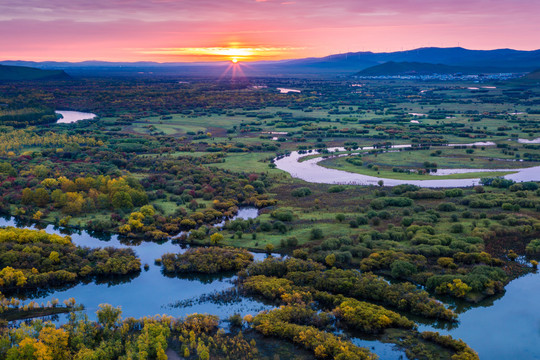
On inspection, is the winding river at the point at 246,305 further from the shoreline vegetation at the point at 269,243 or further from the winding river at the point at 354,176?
the winding river at the point at 354,176

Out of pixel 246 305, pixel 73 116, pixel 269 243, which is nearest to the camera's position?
pixel 246 305

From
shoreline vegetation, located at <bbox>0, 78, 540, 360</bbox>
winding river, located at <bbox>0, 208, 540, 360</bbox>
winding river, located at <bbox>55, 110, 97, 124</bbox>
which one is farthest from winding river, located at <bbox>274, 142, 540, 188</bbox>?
winding river, located at <bbox>55, 110, 97, 124</bbox>

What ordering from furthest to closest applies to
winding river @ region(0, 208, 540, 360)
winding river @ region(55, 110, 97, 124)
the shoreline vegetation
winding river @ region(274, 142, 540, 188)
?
winding river @ region(55, 110, 97, 124)
winding river @ region(274, 142, 540, 188)
winding river @ region(0, 208, 540, 360)
the shoreline vegetation

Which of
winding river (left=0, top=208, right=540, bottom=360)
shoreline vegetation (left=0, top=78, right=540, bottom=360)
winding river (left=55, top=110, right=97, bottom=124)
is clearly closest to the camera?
shoreline vegetation (left=0, top=78, right=540, bottom=360)

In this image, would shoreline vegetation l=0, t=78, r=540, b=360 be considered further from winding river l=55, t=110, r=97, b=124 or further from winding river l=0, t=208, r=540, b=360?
winding river l=55, t=110, r=97, b=124

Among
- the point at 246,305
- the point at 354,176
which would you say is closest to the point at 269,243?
the point at 246,305

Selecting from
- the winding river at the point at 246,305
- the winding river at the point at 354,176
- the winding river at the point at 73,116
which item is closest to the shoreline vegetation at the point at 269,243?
the winding river at the point at 246,305

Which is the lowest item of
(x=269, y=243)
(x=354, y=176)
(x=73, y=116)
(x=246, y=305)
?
(x=246, y=305)

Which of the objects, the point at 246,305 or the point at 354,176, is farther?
the point at 354,176

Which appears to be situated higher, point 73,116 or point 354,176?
point 73,116

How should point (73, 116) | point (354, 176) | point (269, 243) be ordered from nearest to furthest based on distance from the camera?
point (269, 243) < point (354, 176) < point (73, 116)

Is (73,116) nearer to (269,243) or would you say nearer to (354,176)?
(354,176)

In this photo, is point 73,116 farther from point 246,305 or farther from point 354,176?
point 246,305
